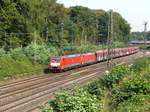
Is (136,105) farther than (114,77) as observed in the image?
No

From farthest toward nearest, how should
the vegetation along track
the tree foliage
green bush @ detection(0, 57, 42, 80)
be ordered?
the tree foliage
green bush @ detection(0, 57, 42, 80)
the vegetation along track

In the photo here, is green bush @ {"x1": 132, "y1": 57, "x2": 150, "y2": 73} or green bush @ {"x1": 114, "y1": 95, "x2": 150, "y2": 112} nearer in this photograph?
green bush @ {"x1": 114, "y1": 95, "x2": 150, "y2": 112}

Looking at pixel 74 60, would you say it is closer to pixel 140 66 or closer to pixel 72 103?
pixel 140 66

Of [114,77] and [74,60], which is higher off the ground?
[114,77]

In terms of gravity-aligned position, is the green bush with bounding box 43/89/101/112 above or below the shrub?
above

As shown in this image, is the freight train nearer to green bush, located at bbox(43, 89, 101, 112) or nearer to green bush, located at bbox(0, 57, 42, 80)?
green bush, located at bbox(0, 57, 42, 80)

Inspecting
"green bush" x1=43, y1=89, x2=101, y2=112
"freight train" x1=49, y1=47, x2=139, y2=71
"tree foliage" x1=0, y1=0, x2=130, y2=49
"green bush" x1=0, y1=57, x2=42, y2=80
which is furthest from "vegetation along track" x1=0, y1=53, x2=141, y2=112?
"tree foliage" x1=0, y1=0, x2=130, y2=49

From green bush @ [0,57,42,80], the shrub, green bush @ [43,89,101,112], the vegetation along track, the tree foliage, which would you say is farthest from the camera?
the tree foliage

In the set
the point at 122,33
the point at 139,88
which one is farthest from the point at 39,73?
the point at 122,33

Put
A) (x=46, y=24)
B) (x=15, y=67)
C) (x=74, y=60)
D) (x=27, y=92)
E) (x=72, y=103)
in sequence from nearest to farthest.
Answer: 1. (x=72, y=103)
2. (x=27, y=92)
3. (x=15, y=67)
4. (x=74, y=60)
5. (x=46, y=24)

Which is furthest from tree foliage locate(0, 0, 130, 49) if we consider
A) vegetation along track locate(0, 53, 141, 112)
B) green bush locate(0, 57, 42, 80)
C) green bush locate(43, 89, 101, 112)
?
green bush locate(43, 89, 101, 112)

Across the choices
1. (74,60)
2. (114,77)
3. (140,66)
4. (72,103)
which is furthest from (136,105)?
(74,60)

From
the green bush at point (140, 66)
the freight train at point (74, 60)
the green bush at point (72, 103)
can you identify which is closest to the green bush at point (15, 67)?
the freight train at point (74, 60)

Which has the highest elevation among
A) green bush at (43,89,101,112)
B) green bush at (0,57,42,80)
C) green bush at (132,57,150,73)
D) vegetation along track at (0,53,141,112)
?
green bush at (43,89,101,112)
